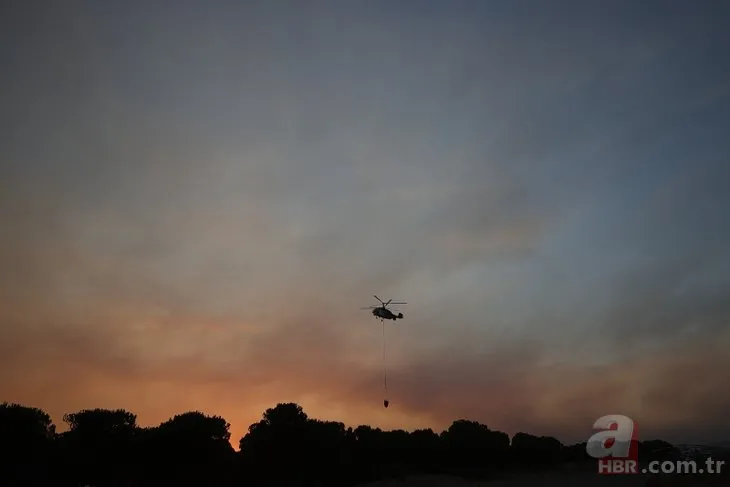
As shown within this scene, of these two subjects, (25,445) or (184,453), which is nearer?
(25,445)

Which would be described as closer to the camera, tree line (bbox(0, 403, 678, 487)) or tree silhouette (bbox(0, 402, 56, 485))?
tree silhouette (bbox(0, 402, 56, 485))

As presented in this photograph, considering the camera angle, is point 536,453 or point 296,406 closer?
point 296,406

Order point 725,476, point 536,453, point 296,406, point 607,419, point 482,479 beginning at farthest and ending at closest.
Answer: point 536,453
point 482,479
point 296,406
point 607,419
point 725,476

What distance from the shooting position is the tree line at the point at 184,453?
2330 inches

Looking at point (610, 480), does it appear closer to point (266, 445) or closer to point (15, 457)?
point (266, 445)

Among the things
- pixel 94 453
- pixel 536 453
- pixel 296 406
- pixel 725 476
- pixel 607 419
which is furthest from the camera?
pixel 536 453

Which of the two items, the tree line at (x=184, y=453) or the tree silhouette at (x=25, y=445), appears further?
the tree line at (x=184, y=453)

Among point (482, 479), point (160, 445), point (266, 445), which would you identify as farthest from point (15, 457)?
point (482, 479)

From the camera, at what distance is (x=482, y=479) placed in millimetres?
73500

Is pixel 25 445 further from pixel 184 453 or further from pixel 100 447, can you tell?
pixel 184 453

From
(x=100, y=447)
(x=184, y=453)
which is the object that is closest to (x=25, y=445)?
(x=100, y=447)

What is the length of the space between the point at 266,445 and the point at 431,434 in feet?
80.4

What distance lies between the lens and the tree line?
59.2 m

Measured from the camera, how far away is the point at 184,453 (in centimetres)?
6356
